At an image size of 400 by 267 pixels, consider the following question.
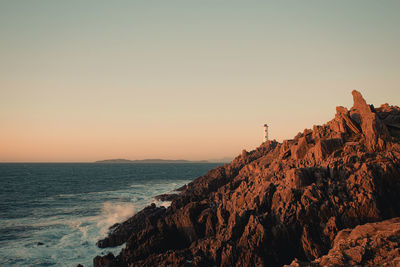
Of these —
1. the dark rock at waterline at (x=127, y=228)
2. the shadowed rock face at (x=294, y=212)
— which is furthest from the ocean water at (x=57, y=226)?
the shadowed rock face at (x=294, y=212)

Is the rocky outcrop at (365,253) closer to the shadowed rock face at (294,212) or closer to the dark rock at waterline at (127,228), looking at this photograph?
the shadowed rock face at (294,212)

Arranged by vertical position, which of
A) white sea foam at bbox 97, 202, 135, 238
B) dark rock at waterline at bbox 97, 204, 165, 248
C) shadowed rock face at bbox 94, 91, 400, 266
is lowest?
white sea foam at bbox 97, 202, 135, 238

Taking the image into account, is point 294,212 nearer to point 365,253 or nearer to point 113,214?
point 365,253

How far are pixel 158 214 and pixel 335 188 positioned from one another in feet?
74.0

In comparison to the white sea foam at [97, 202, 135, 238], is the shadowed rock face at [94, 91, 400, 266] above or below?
above

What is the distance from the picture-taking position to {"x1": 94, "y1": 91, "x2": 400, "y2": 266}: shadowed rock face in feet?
63.2

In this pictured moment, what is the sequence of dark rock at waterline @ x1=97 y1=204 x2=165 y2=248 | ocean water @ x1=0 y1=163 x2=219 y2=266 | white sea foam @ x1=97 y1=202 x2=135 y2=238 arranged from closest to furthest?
ocean water @ x1=0 y1=163 x2=219 y2=266 < dark rock at waterline @ x1=97 y1=204 x2=165 y2=248 < white sea foam @ x1=97 y1=202 x2=135 y2=238

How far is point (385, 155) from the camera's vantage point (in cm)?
2333

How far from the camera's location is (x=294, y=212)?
20.6 metres

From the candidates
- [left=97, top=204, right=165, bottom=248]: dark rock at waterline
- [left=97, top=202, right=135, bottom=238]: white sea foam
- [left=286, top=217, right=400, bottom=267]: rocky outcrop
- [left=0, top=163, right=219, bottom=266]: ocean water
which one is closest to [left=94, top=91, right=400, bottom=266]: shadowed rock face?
[left=97, top=204, right=165, bottom=248]: dark rock at waterline

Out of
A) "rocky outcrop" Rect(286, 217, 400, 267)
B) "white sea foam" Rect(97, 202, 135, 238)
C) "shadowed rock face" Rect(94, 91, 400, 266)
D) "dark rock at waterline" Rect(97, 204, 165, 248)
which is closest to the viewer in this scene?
"rocky outcrop" Rect(286, 217, 400, 267)

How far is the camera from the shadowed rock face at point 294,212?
63.2 ft

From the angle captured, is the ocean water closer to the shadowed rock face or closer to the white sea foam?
the white sea foam

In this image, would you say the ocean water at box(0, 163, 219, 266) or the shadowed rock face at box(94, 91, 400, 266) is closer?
the shadowed rock face at box(94, 91, 400, 266)
